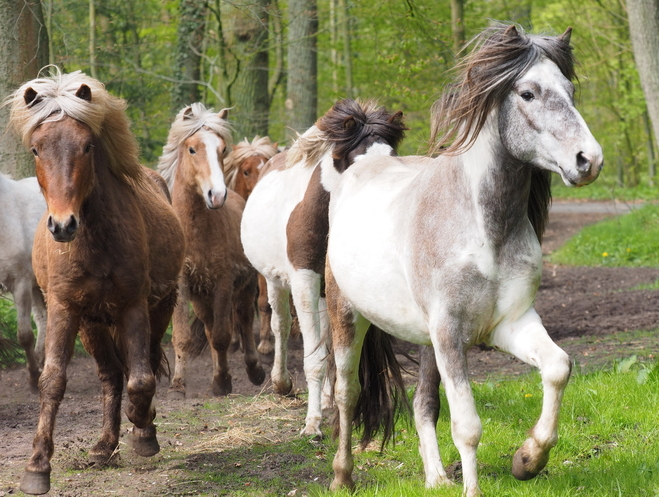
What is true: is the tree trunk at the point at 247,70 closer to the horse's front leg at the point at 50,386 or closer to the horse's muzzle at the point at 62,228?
the horse's front leg at the point at 50,386

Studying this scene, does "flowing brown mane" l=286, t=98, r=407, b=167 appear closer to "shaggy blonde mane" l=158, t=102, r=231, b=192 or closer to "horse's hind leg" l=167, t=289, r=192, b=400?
"shaggy blonde mane" l=158, t=102, r=231, b=192

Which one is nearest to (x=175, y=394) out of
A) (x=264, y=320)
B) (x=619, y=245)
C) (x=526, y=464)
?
(x=264, y=320)

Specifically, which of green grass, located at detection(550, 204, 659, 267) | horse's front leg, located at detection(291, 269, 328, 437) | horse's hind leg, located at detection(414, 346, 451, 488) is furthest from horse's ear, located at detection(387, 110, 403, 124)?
green grass, located at detection(550, 204, 659, 267)

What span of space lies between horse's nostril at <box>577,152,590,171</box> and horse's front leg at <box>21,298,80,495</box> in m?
3.07

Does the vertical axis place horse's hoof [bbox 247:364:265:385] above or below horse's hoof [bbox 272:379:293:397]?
below

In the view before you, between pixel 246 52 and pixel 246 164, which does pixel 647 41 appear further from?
pixel 246 52

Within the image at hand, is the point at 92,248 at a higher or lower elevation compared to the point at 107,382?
higher

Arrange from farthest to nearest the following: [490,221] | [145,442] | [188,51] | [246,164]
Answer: [188,51], [246,164], [145,442], [490,221]

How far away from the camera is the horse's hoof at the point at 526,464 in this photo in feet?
11.8

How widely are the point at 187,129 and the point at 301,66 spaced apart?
15.5 ft

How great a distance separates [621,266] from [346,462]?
36.6 feet

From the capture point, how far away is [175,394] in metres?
7.88

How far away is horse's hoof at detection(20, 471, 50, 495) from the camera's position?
4445mm

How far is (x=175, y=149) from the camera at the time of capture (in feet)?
28.1
